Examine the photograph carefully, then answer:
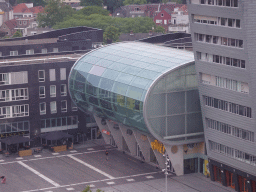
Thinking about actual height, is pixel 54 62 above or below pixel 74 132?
above

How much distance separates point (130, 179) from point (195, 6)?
24394 millimetres

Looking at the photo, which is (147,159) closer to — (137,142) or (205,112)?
(137,142)

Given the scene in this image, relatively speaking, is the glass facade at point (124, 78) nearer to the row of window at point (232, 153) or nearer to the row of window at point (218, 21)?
the row of window at point (218, 21)

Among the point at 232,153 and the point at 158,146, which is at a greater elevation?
the point at 232,153

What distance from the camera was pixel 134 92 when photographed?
85.6 metres

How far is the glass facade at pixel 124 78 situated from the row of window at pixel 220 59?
471 centimetres

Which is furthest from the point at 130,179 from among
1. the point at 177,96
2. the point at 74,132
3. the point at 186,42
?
the point at 186,42

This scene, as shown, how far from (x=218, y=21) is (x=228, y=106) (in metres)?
10.4

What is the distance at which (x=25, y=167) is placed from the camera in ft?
302

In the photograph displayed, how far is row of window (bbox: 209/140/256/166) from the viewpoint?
254 ft

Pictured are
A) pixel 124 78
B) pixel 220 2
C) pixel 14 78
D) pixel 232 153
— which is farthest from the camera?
pixel 14 78

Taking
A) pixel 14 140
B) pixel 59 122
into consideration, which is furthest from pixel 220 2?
pixel 14 140

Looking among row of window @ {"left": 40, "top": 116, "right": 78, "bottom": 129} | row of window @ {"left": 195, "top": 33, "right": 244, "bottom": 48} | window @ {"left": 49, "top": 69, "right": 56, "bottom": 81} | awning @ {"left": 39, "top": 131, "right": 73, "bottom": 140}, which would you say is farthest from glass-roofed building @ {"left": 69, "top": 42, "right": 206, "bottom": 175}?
row of window @ {"left": 40, "top": 116, "right": 78, "bottom": 129}

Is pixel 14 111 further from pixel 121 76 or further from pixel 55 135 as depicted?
pixel 121 76
